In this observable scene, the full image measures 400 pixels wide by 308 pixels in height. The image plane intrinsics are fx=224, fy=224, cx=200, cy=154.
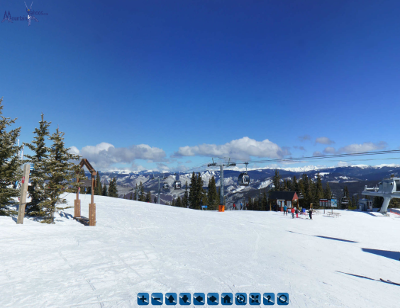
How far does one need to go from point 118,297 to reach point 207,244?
299 inches

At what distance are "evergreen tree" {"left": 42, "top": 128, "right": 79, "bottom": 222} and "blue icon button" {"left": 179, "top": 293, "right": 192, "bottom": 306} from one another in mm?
12329

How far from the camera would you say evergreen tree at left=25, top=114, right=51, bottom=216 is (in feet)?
48.5

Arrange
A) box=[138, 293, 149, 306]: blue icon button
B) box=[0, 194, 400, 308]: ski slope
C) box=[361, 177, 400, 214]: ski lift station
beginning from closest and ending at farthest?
1. box=[138, 293, 149, 306]: blue icon button
2. box=[0, 194, 400, 308]: ski slope
3. box=[361, 177, 400, 214]: ski lift station

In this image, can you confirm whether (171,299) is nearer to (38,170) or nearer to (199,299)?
(199,299)

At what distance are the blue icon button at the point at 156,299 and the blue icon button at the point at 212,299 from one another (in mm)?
1236

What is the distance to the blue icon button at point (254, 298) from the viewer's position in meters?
6.03

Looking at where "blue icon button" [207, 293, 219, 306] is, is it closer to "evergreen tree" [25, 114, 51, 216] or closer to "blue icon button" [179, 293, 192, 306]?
"blue icon button" [179, 293, 192, 306]

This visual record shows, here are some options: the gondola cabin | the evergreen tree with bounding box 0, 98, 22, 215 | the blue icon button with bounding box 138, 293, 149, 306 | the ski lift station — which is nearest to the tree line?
the evergreen tree with bounding box 0, 98, 22, 215

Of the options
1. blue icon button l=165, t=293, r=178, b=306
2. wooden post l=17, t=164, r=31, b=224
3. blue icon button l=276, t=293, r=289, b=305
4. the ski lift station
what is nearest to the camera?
blue icon button l=165, t=293, r=178, b=306

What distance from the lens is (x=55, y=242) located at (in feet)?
32.5

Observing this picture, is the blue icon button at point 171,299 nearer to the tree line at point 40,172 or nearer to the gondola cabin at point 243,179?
the tree line at point 40,172

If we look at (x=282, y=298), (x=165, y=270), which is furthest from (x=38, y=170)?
(x=282, y=298)

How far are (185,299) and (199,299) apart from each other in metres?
0.37

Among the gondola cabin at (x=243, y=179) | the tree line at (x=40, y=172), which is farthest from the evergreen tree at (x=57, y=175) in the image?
the gondola cabin at (x=243, y=179)
